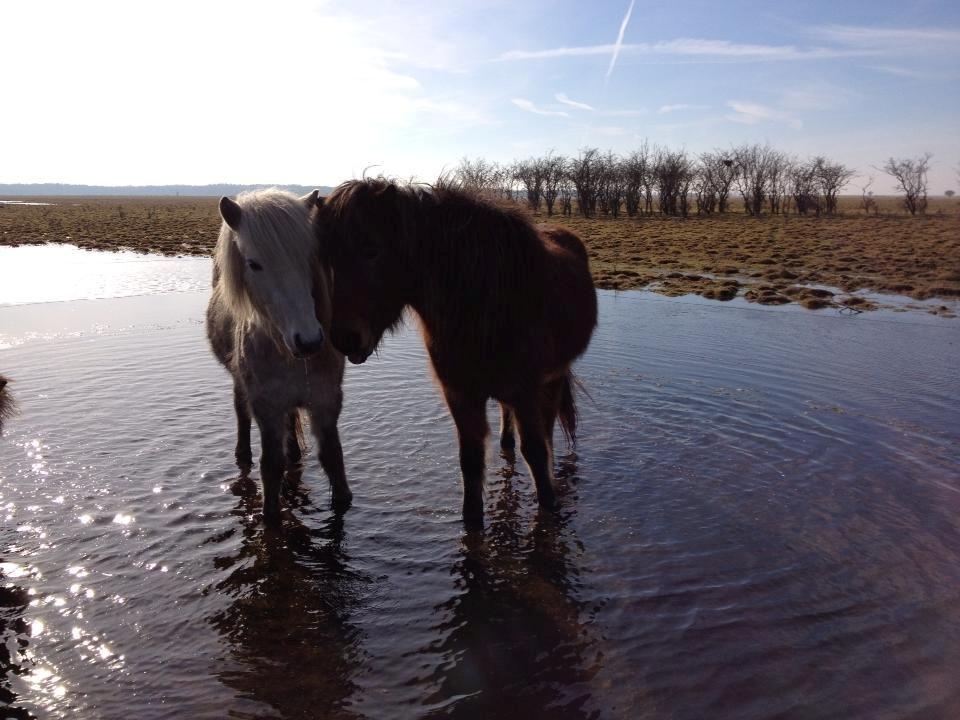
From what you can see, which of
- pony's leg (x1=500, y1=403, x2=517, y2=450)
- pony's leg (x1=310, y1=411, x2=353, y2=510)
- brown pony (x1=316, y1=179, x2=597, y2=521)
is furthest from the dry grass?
pony's leg (x1=310, y1=411, x2=353, y2=510)

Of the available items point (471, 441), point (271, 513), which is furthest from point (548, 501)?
point (271, 513)

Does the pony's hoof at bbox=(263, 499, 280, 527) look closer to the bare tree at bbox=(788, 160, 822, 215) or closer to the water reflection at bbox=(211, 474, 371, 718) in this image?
the water reflection at bbox=(211, 474, 371, 718)

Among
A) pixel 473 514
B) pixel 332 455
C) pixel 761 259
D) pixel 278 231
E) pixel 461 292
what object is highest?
pixel 761 259

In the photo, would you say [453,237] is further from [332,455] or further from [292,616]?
[292,616]

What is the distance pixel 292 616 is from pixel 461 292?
6.75 ft

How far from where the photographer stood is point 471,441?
12.1 feet

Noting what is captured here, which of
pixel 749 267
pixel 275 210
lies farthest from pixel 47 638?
pixel 749 267

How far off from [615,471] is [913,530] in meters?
2.11

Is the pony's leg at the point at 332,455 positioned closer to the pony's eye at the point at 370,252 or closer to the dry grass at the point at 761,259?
the pony's eye at the point at 370,252

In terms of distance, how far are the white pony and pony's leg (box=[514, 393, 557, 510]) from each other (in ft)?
4.27

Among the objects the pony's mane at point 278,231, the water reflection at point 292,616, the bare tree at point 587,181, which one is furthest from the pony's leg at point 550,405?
the bare tree at point 587,181

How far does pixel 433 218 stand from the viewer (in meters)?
3.16

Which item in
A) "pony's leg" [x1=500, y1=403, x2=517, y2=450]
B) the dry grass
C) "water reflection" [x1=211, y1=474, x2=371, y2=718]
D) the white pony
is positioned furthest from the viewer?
the dry grass

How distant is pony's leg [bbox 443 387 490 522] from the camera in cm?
356
